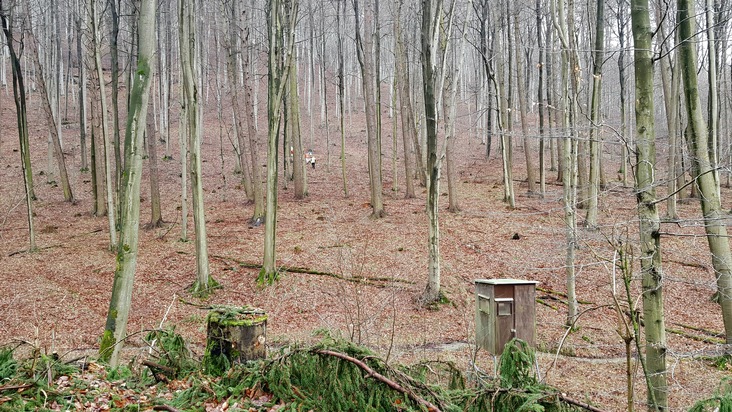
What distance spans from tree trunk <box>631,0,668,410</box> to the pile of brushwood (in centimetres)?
169

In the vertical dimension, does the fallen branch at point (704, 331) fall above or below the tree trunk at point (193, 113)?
below

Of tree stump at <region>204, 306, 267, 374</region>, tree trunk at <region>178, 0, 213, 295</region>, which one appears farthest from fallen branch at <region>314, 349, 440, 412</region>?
tree trunk at <region>178, 0, 213, 295</region>

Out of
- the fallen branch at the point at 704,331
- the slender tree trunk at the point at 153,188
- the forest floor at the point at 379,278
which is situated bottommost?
the fallen branch at the point at 704,331

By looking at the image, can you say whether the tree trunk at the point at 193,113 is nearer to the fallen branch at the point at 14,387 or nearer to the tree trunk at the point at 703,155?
the fallen branch at the point at 14,387

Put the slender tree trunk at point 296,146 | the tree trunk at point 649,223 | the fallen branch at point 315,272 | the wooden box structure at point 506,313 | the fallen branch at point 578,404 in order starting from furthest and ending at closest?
the slender tree trunk at point 296,146, the fallen branch at point 315,272, the wooden box structure at point 506,313, the tree trunk at point 649,223, the fallen branch at point 578,404

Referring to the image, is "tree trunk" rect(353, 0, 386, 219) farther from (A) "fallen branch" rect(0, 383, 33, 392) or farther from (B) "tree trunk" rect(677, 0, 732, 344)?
(A) "fallen branch" rect(0, 383, 33, 392)

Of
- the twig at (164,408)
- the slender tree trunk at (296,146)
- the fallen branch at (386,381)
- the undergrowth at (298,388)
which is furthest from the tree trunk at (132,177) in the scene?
the slender tree trunk at (296,146)

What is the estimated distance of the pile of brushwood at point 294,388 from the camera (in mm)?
2992

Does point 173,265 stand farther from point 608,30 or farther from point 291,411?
point 608,30

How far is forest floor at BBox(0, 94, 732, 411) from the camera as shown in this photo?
23.7 ft

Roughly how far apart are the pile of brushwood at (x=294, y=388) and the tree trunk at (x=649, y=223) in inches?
66.4

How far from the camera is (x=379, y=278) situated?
37.4ft

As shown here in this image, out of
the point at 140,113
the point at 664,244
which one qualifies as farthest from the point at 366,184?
the point at 140,113

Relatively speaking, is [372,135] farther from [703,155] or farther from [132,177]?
[132,177]
